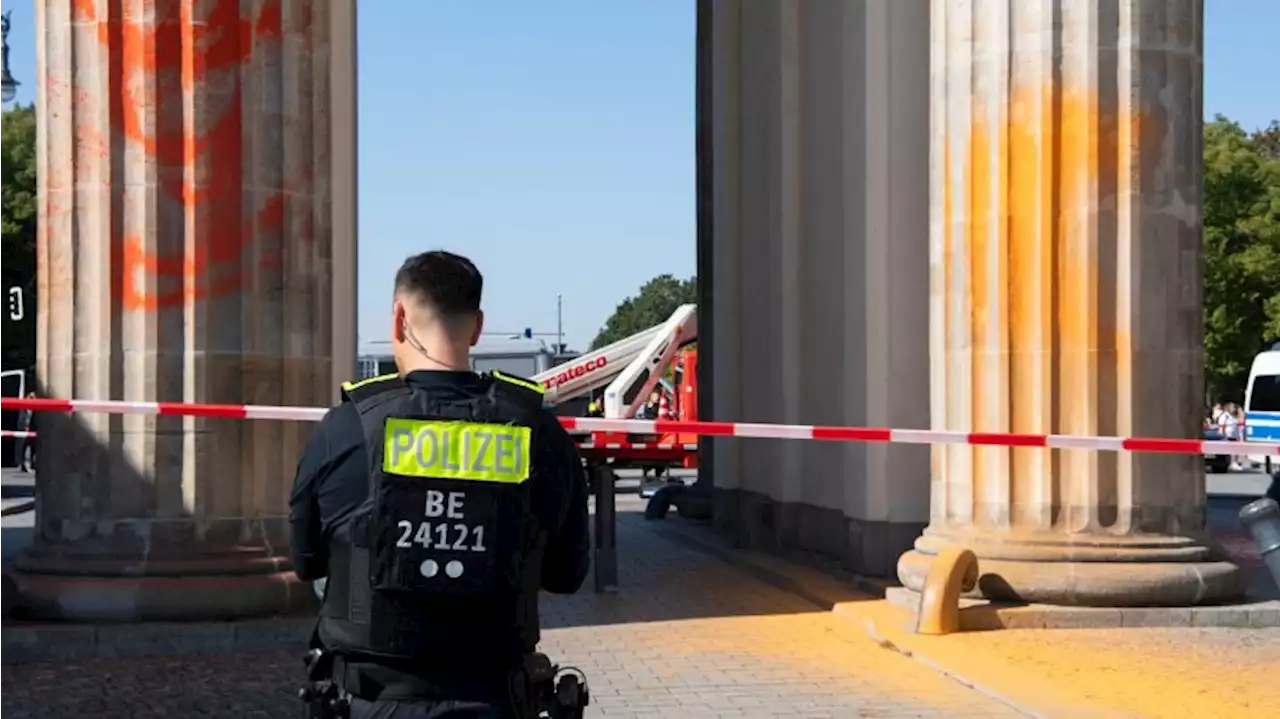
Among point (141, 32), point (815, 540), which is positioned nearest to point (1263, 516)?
point (141, 32)

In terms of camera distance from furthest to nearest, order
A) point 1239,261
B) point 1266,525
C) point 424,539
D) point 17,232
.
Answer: point 17,232 → point 1239,261 → point 1266,525 → point 424,539

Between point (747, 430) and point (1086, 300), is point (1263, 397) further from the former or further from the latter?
point (747, 430)

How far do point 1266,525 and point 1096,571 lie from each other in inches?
176

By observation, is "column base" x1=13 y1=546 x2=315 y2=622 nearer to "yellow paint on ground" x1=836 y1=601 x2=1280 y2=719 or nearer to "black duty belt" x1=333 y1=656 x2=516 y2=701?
"yellow paint on ground" x1=836 y1=601 x2=1280 y2=719

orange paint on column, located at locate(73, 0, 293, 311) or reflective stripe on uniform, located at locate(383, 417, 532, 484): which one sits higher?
orange paint on column, located at locate(73, 0, 293, 311)

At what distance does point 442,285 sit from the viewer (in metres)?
3.86

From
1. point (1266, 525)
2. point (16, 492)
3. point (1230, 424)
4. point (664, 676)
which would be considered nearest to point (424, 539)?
point (1266, 525)

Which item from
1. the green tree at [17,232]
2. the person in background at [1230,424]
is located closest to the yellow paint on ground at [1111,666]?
the person in background at [1230,424]

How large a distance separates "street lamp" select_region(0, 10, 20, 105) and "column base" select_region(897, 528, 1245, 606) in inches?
1134

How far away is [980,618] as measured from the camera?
10.7m

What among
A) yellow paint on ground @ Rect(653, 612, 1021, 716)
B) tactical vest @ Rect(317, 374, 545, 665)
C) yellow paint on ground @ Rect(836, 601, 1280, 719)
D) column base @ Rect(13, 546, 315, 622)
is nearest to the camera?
tactical vest @ Rect(317, 374, 545, 665)

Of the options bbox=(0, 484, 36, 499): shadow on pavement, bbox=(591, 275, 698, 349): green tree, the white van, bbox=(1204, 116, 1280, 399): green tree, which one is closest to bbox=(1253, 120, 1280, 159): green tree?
bbox=(1204, 116, 1280, 399): green tree

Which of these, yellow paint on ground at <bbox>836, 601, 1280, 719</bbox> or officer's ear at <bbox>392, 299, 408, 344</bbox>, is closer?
officer's ear at <bbox>392, 299, 408, 344</bbox>

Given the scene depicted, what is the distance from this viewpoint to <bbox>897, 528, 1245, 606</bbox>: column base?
1081 cm
